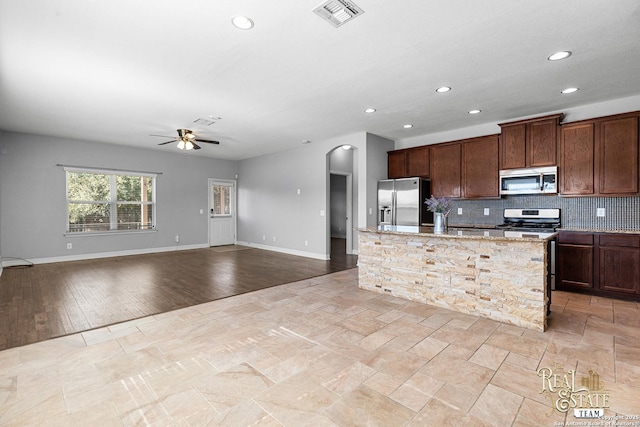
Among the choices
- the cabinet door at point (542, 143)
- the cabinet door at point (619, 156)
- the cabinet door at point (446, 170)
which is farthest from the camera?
the cabinet door at point (446, 170)

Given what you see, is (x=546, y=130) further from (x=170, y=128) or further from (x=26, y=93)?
(x=26, y=93)

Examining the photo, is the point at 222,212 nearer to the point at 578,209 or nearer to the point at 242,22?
the point at 242,22

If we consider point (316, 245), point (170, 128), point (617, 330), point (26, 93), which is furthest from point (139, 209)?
point (617, 330)

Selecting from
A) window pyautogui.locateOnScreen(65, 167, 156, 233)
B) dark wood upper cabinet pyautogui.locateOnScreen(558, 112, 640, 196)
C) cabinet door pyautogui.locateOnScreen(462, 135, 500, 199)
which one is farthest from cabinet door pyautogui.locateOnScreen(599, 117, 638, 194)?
window pyautogui.locateOnScreen(65, 167, 156, 233)

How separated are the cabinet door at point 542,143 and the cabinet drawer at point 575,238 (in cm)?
104

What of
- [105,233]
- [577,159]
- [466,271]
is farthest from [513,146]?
[105,233]

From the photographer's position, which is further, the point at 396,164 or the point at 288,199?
the point at 288,199

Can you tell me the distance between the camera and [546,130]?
4543 millimetres

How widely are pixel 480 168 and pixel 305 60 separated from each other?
149 inches

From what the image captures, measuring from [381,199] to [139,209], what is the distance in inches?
240

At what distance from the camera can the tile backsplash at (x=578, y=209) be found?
13.8 feet

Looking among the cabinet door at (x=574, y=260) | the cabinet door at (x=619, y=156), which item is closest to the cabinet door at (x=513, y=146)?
the cabinet door at (x=619, y=156)

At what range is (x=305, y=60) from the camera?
3.09m

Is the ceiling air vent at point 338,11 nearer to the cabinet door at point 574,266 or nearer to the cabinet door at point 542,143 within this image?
the cabinet door at point 542,143
